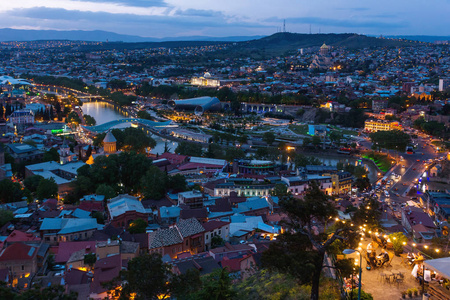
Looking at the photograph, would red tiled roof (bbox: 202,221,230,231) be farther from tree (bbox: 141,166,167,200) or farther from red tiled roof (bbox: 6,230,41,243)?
tree (bbox: 141,166,167,200)

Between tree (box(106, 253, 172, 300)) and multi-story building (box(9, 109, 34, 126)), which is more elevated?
tree (box(106, 253, 172, 300))

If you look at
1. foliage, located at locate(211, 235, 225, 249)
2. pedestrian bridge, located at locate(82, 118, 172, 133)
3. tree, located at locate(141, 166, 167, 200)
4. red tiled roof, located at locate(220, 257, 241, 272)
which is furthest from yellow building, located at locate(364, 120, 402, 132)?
red tiled roof, located at locate(220, 257, 241, 272)

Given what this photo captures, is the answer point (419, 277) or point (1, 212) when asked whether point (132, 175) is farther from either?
point (419, 277)

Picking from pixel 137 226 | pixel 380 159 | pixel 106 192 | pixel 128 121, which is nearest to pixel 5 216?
pixel 137 226

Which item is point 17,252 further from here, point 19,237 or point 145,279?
point 145,279

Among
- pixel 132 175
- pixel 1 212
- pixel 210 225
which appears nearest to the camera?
pixel 210 225

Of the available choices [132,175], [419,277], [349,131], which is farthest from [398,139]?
[419,277]

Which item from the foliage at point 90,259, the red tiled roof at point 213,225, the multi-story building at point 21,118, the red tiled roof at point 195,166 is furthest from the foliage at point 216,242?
the multi-story building at point 21,118
